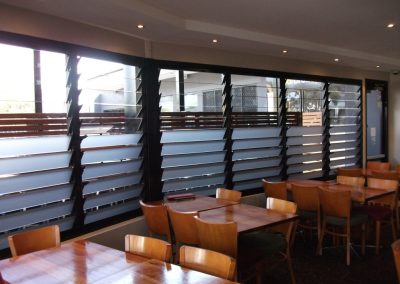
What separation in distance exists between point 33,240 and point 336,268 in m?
3.14

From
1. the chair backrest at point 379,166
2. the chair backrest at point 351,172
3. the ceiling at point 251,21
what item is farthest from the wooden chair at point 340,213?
the chair backrest at point 379,166

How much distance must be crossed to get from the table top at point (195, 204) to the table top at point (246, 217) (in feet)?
0.48

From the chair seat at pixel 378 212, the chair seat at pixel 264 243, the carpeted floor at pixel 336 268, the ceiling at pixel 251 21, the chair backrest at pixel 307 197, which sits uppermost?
the ceiling at pixel 251 21

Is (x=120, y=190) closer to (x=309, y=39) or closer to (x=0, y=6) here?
(x=0, y=6)

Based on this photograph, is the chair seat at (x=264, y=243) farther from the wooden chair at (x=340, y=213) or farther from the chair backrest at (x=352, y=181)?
the chair backrest at (x=352, y=181)

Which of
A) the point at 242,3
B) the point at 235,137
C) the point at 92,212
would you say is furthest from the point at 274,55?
the point at 92,212

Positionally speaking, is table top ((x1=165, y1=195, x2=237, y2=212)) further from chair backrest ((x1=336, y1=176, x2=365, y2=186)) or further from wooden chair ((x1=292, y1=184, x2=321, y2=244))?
chair backrest ((x1=336, y1=176, x2=365, y2=186))

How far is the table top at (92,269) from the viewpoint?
6.40ft

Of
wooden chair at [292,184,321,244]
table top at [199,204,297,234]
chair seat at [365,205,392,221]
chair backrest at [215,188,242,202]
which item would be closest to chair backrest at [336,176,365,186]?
chair seat at [365,205,392,221]

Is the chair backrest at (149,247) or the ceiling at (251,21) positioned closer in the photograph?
the chair backrest at (149,247)

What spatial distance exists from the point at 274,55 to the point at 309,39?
72cm

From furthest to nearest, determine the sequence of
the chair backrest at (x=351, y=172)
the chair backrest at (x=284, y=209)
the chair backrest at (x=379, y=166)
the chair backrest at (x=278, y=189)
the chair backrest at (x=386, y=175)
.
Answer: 1. the chair backrest at (x=379, y=166)
2. the chair backrest at (x=351, y=172)
3. the chair backrest at (x=386, y=175)
4. the chair backrest at (x=278, y=189)
5. the chair backrest at (x=284, y=209)

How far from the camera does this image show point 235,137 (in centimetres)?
551

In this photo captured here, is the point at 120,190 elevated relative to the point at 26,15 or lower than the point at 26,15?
lower
